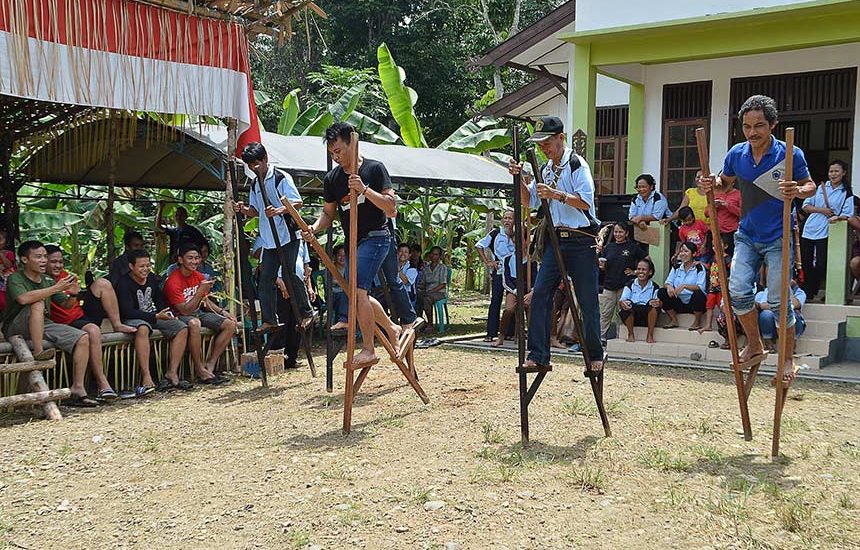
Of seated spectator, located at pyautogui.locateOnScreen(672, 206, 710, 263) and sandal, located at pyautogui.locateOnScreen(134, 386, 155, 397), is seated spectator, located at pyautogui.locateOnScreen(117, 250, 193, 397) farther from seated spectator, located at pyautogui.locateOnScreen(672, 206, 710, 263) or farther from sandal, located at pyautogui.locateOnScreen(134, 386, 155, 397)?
seated spectator, located at pyautogui.locateOnScreen(672, 206, 710, 263)

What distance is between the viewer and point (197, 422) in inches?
257

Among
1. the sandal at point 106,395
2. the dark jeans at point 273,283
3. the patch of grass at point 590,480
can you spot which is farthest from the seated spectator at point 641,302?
the sandal at point 106,395

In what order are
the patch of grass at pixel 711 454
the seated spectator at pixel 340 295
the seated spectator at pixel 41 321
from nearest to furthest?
1. the patch of grass at pixel 711 454
2. the seated spectator at pixel 41 321
3. the seated spectator at pixel 340 295

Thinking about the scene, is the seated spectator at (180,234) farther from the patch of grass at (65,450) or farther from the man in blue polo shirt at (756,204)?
the man in blue polo shirt at (756,204)

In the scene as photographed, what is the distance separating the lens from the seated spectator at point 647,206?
10.7 m

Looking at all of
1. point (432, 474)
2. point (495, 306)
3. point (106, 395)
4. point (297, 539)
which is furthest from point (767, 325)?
point (106, 395)

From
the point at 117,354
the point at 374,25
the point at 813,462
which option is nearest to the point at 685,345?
the point at 813,462

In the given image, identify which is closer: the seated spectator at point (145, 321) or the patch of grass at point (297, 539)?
the patch of grass at point (297, 539)

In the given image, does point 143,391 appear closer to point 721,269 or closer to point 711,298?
point 721,269

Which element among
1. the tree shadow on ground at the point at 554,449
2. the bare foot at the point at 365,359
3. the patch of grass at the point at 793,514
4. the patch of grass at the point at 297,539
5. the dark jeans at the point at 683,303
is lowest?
the patch of grass at the point at 297,539

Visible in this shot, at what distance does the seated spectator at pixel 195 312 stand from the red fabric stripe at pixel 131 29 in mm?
1900

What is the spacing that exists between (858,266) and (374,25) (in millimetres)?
17644

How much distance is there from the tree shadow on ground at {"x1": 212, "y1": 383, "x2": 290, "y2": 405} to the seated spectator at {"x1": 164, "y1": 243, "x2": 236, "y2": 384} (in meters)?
0.55

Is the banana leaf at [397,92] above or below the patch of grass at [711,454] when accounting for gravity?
above
